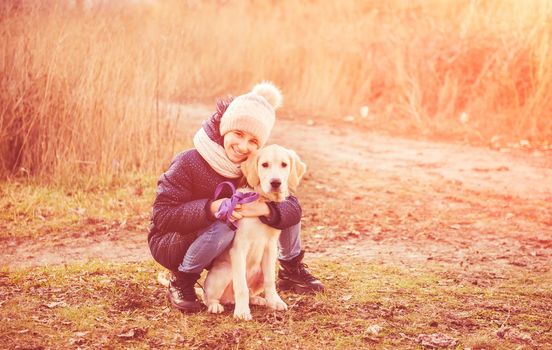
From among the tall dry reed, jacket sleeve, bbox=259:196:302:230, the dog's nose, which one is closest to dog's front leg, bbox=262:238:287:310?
jacket sleeve, bbox=259:196:302:230

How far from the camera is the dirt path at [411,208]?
5.94m

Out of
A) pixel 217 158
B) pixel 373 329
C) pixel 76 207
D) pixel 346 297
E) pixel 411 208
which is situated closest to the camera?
pixel 373 329

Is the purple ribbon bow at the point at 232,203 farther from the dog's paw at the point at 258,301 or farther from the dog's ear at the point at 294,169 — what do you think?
the dog's paw at the point at 258,301

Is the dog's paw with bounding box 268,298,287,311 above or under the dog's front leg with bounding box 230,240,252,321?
under

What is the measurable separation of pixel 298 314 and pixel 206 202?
0.88 metres

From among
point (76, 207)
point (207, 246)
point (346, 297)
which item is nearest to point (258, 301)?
point (207, 246)

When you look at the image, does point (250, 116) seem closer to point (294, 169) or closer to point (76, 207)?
point (294, 169)

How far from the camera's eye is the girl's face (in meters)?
4.20

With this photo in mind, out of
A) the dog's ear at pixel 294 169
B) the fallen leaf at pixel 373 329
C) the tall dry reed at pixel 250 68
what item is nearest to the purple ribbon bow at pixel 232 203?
the dog's ear at pixel 294 169

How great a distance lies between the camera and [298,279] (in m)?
4.75

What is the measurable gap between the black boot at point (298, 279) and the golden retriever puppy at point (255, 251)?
376 millimetres

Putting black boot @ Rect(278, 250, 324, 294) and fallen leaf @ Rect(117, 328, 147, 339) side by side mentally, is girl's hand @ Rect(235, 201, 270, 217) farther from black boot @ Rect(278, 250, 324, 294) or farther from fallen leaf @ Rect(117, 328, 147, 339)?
fallen leaf @ Rect(117, 328, 147, 339)

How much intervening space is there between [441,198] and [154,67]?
3.59m

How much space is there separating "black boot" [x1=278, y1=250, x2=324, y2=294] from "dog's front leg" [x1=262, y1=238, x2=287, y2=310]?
1.23 ft
